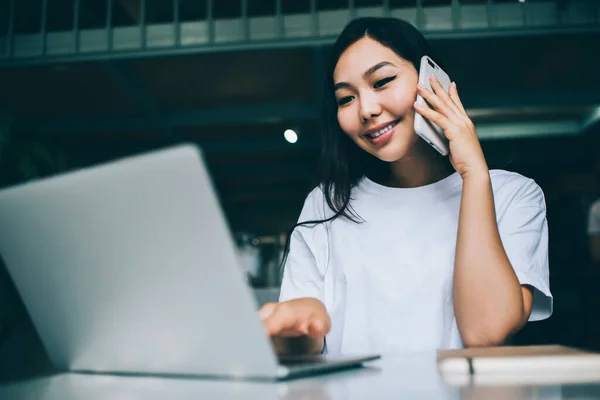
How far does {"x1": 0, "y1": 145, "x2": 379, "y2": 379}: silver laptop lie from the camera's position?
0.45 m

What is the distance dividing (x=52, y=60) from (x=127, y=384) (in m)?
2.39

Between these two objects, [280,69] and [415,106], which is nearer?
[415,106]

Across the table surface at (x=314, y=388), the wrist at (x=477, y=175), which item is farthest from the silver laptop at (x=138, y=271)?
the wrist at (x=477, y=175)

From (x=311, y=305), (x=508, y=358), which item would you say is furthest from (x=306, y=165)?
(x=508, y=358)

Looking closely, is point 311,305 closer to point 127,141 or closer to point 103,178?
point 103,178

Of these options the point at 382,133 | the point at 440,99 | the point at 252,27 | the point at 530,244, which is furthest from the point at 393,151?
the point at 252,27

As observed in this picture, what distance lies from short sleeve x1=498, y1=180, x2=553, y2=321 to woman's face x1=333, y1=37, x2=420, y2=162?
299mm

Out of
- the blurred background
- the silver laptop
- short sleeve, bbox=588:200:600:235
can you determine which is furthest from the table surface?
short sleeve, bbox=588:200:600:235

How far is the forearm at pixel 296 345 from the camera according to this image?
856mm

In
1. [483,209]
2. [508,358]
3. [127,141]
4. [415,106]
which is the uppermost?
[127,141]

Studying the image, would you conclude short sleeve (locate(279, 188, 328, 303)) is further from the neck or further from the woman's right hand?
the woman's right hand

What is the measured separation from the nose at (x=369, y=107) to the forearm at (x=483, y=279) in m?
0.32

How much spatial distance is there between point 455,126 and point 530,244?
31cm

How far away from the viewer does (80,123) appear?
11.3 ft
